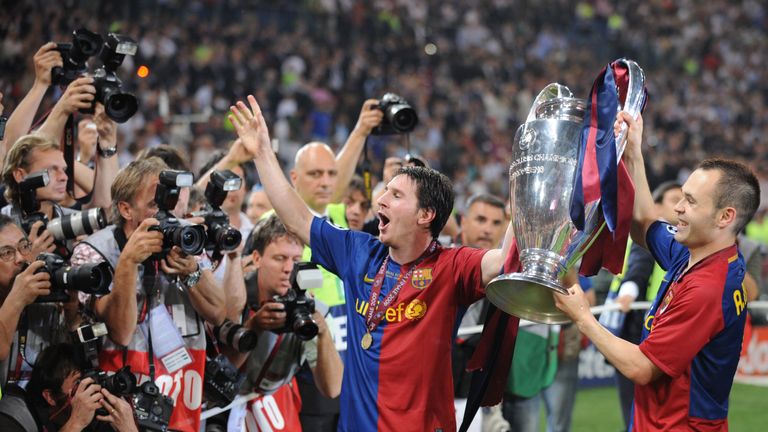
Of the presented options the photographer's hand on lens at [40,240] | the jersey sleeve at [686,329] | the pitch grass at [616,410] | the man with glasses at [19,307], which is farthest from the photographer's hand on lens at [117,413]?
the pitch grass at [616,410]

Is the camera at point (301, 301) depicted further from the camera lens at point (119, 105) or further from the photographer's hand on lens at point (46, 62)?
the photographer's hand on lens at point (46, 62)

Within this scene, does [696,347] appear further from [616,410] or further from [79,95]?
[616,410]

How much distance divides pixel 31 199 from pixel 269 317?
48.3 inches

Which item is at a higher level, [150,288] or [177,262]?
[177,262]

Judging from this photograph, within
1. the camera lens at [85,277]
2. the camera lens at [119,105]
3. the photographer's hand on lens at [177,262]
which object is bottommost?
the camera lens at [85,277]

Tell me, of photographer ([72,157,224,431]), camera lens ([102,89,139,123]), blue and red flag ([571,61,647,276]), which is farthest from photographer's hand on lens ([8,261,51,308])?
Result: blue and red flag ([571,61,647,276])

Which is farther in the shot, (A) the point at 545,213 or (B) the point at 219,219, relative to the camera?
(B) the point at 219,219

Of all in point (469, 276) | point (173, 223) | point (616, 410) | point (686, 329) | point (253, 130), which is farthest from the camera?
point (616, 410)

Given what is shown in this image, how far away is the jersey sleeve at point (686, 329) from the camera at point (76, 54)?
2.98 metres

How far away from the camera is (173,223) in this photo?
3.97 m

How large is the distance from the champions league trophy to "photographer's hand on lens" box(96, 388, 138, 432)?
5.56 ft

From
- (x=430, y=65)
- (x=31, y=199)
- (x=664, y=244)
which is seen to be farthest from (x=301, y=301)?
(x=430, y=65)

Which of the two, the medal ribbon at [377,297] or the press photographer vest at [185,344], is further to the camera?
the press photographer vest at [185,344]

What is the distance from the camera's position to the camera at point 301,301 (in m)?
4.32
